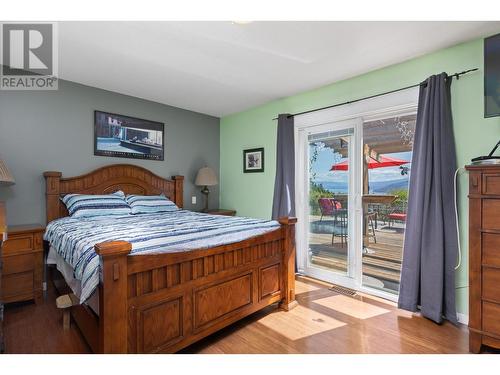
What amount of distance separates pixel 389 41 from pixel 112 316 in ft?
9.12

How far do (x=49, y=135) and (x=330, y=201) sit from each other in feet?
11.0

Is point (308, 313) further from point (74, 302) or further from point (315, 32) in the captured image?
point (315, 32)

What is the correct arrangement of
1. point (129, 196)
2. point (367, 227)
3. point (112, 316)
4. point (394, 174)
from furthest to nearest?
1. point (129, 196)
2. point (367, 227)
3. point (394, 174)
4. point (112, 316)

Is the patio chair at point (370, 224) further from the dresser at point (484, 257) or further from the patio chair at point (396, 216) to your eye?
the dresser at point (484, 257)

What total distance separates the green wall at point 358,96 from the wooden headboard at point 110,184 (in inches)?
37.3

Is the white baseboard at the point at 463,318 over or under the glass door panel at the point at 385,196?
under

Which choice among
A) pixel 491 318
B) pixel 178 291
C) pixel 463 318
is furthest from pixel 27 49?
pixel 463 318

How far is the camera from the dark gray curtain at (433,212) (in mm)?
2230

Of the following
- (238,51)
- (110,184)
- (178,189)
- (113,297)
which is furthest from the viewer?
(178,189)

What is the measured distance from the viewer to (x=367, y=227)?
10.0 ft

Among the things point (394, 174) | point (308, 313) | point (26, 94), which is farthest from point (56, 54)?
point (394, 174)

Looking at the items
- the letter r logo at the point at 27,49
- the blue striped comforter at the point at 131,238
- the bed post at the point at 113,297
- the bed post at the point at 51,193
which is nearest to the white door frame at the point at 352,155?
the blue striped comforter at the point at 131,238

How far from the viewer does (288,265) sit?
251 centimetres

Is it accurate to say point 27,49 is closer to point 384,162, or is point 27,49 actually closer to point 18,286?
point 18,286
